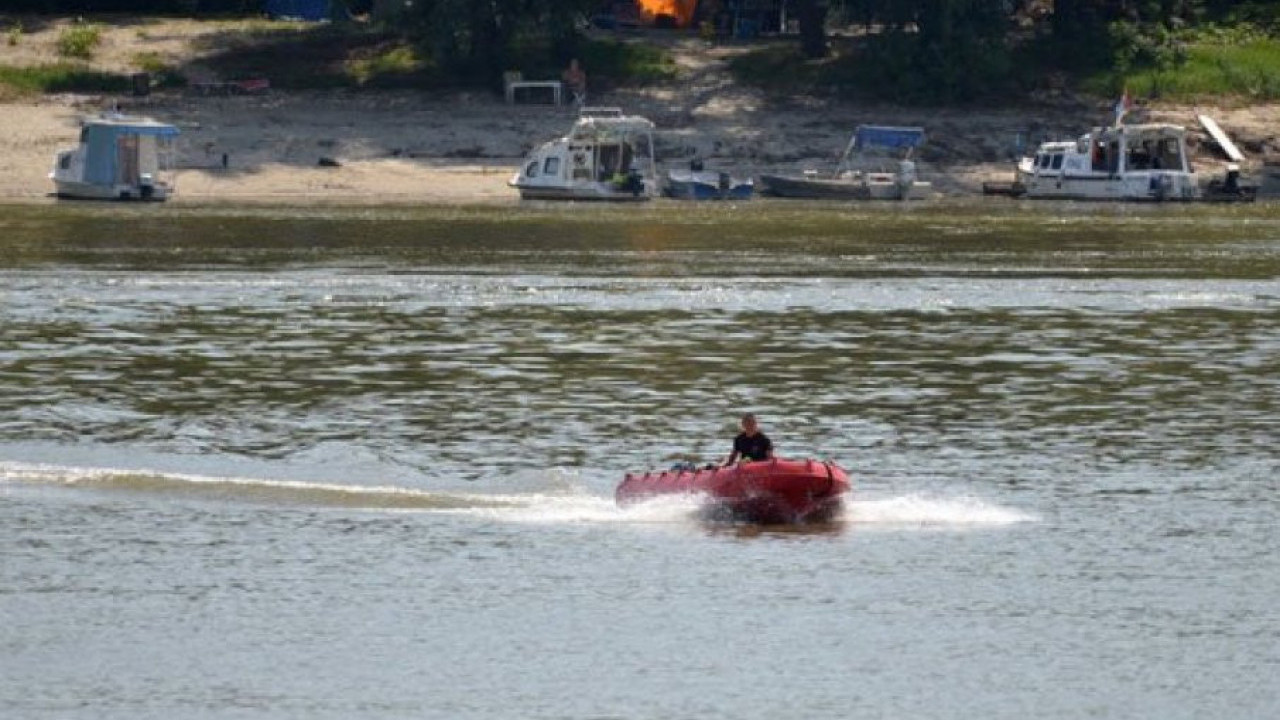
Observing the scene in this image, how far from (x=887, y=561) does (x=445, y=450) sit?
10.5 metres

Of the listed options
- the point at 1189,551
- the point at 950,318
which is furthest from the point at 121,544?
the point at 950,318

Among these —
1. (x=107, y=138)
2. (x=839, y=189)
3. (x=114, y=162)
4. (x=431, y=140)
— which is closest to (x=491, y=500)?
(x=107, y=138)

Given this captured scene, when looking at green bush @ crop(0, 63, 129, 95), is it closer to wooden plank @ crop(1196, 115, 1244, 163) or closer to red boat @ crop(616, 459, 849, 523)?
wooden plank @ crop(1196, 115, 1244, 163)

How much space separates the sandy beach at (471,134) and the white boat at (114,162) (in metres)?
1.23

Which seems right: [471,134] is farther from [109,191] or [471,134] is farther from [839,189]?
[109,191]

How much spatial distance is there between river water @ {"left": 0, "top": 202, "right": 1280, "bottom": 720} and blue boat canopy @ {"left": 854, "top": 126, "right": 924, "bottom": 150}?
23.5 meters

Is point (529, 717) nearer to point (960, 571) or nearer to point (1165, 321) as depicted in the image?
point (960, 571)

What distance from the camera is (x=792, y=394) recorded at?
52812mm

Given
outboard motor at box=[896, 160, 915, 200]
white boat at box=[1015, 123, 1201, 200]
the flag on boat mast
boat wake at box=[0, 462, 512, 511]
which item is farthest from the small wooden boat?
boat wake at box=[0, 462, 512, 511]

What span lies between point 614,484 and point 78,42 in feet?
216

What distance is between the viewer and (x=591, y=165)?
329 ft

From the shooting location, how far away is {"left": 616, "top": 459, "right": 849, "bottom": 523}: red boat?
39000 mm

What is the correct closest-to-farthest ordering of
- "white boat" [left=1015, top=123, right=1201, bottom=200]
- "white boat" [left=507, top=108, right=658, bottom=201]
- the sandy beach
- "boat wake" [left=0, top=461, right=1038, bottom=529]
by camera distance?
"boat wake" [left=0, top=461, right=1038, bottom=529] → "white boat" [left=507, top=108, right=658, bottom=201] → the sandy beach → "white boat" [left=1015, top=123, right=1201, bottom=200]

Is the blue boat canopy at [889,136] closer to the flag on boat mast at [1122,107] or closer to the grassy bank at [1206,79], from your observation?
the flag on boat mast at [1122,107]
